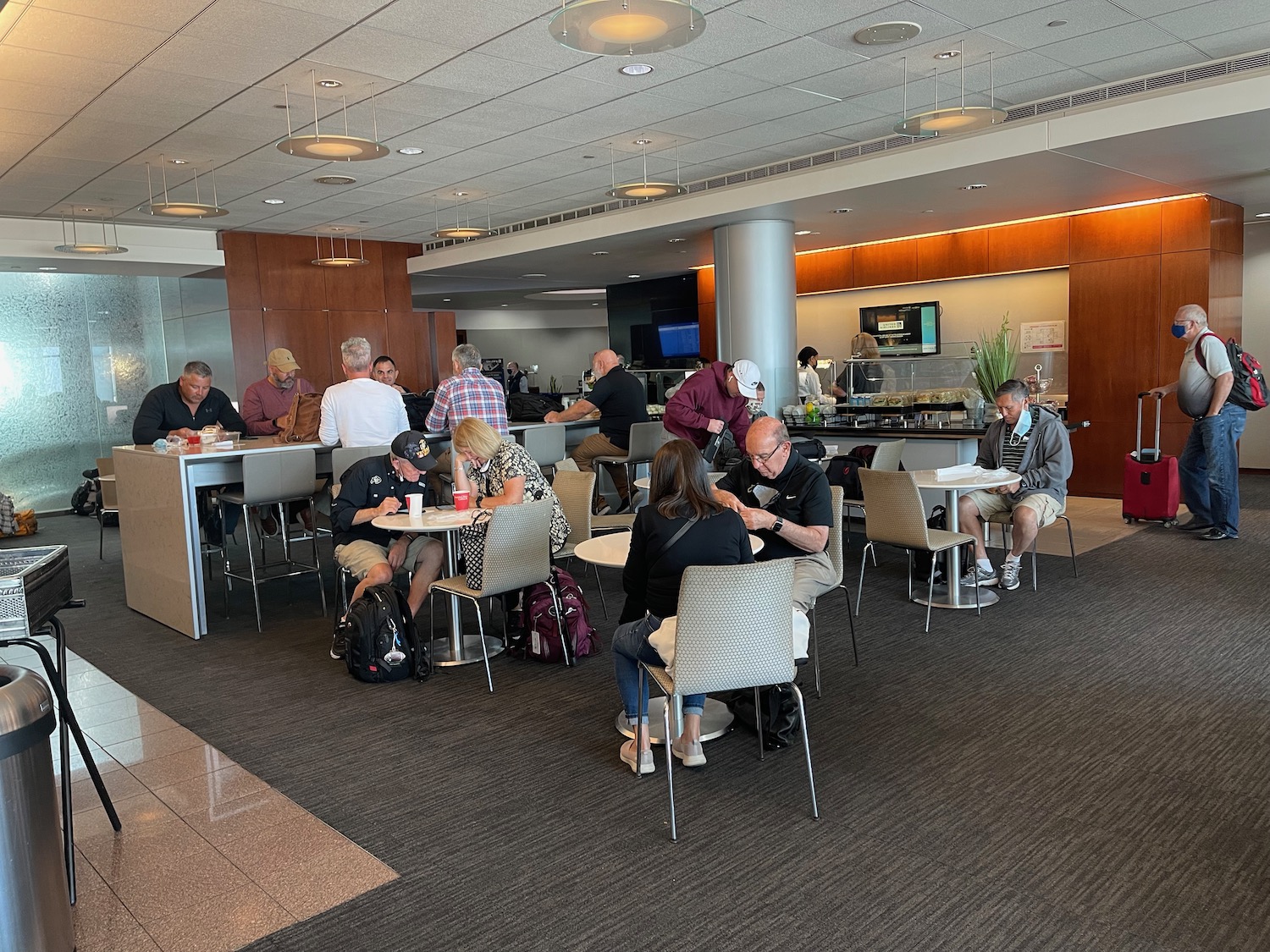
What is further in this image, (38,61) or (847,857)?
(38,61)

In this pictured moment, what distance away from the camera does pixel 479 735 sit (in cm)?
387

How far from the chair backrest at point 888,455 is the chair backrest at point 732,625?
3595 millimetres

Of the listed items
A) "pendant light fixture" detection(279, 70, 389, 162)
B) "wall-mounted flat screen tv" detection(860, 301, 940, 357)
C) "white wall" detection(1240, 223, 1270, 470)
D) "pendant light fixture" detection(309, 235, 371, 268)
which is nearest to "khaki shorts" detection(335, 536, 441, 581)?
"pendant light fixture" detection(279, 70, 389, 162)

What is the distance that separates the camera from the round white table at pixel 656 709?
3.65m

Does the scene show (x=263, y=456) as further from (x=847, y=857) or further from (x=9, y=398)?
(x=9, y=398)

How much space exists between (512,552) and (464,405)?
2.31 metres

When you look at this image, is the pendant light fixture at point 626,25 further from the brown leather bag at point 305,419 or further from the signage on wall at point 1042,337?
the signage on wall at point 1042,337

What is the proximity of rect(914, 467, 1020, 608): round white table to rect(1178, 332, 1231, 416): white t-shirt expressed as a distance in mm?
2539

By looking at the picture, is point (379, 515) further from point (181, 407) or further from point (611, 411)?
point (611, 411)

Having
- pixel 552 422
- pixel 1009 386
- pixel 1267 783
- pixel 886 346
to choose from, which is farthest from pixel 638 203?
pixel 1267 783

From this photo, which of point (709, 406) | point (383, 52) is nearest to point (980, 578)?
point (709, 406)

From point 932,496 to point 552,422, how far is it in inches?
123

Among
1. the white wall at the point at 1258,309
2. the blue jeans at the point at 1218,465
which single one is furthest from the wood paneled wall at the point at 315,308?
the white wall at the point at 1258,309

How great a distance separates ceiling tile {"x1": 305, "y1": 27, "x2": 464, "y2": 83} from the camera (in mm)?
→ 4855
